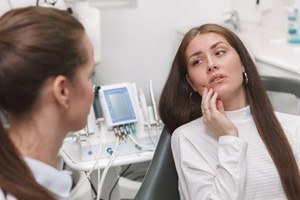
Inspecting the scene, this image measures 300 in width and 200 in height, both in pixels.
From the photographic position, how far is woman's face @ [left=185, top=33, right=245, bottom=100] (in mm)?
1536

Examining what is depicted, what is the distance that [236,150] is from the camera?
1407 mm

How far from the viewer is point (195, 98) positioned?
172 cm

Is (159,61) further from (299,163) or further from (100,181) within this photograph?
(299,163)

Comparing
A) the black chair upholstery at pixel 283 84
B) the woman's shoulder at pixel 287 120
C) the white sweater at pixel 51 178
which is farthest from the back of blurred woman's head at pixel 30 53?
the black chair upholstery at pixel 283 84

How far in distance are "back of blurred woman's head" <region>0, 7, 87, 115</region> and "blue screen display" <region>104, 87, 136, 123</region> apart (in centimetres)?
92

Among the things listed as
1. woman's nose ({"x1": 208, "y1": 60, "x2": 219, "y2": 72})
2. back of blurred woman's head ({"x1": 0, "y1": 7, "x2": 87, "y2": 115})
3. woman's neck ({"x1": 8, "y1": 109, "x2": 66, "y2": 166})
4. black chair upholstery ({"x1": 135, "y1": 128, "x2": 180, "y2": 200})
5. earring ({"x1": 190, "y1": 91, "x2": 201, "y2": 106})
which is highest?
back of blurred woman's head ({"x1": 0, "y1": 7, "x2": 87, "y2": 115})

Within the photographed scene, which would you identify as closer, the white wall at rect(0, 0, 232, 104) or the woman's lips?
the woman's lips

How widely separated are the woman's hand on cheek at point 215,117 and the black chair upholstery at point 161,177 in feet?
0.71

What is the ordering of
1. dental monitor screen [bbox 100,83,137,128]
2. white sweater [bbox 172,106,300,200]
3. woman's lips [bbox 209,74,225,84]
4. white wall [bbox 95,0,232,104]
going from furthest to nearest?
white wall [bbox 95,0,232,104] < dental monitor screen [bbox 100,83,137,128] < woman's lips [bbox 209,74,225,84] < white sweater [bbox 172,106,300,200]

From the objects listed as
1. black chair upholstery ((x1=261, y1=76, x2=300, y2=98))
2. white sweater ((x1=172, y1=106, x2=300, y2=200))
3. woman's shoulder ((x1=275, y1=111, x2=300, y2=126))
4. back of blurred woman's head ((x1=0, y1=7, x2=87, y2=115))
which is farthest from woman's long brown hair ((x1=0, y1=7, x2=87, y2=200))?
black chair upholstery ((x1=261, y1=76, x2=300, y2=98))

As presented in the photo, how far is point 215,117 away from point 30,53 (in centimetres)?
81

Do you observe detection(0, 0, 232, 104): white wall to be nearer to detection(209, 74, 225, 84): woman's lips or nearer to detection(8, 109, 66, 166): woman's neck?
detection(209, 74, 225, 84): woman's lips

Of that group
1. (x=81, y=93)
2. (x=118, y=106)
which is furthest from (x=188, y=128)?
(x=81, y=93)

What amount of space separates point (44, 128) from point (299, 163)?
103 cm
